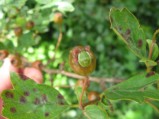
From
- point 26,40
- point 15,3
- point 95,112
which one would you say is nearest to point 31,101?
point 95,112

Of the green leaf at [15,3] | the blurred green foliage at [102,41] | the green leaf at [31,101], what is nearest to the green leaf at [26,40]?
the green leaf at [15,3]

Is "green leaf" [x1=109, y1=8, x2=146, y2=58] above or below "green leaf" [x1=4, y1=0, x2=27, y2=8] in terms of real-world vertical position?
below

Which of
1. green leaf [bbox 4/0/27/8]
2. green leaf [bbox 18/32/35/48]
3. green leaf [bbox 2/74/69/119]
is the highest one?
green leaf [bbox 4/0/27/8]

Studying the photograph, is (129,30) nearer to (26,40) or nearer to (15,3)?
(15,3)

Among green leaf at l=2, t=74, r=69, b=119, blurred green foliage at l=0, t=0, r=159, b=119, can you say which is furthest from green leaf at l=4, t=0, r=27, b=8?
blurred green foliage at l=0, t=0, r=159, b=119

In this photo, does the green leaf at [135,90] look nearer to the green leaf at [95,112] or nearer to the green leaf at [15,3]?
the green leaf at [95,112]

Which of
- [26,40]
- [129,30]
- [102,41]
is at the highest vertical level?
[129,30]

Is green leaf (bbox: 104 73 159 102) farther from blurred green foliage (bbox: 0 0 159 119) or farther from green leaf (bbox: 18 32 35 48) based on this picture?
blurred green foliage (bbox: 0 0 159 119)
